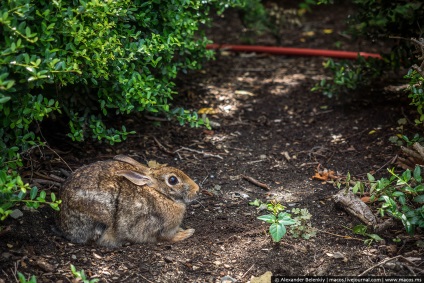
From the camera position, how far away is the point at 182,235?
17.1 feet

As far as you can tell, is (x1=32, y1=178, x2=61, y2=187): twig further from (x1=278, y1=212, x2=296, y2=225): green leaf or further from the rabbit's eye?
(x1=278, y1=212, x2=296, y2=225): green leaf

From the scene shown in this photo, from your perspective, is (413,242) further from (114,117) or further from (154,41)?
(114,117)

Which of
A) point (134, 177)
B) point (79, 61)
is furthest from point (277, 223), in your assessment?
point (79, 61)

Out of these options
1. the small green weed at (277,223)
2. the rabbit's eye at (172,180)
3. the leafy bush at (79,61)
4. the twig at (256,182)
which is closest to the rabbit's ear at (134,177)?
the rabbit's eye at (172,180)

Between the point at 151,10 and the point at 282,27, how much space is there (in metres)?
4.65

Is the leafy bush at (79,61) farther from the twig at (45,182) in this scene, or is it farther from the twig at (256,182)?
the twig at (256,182)

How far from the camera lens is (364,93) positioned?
7.72 metres

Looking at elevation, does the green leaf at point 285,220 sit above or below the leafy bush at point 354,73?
below

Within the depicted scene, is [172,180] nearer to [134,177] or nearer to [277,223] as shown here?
[134,177]

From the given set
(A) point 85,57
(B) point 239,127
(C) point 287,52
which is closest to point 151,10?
(A) point 85,57

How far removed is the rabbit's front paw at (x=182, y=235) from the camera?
5168 mm

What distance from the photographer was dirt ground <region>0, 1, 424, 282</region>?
4.62 metres

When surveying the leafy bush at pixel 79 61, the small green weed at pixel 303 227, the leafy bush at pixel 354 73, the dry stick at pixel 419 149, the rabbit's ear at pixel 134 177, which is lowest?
the small green weed at pixel 303 227

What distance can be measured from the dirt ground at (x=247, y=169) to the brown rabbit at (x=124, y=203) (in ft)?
0.47
